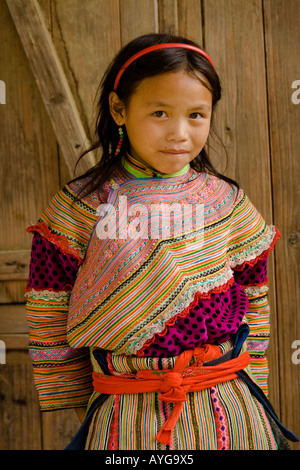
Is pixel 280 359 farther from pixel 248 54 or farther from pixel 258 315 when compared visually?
pixel 248 54

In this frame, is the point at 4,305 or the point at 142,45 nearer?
the point at 142,45

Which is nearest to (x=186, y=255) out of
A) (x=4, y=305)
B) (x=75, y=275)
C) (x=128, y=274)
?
(x=128, y=274)

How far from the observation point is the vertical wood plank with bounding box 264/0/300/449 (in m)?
1.73

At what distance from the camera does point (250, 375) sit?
1.32m

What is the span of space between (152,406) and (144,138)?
62 centimetres

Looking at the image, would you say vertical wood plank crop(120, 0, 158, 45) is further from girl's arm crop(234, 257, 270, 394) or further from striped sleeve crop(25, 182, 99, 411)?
girl's arm crop(234, 257, 270, 394)

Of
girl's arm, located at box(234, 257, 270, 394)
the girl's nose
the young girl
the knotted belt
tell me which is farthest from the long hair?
the knotted belt

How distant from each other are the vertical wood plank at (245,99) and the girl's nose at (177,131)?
1.86ft

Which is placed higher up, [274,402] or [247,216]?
[247,216]

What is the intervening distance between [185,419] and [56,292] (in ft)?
1.45

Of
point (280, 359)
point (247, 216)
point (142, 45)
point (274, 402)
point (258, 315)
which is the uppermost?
point (142, 45)

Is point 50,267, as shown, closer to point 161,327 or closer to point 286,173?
point 161,327

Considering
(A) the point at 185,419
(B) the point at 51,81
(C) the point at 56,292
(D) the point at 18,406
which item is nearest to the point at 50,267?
(C) the point at 56,292
